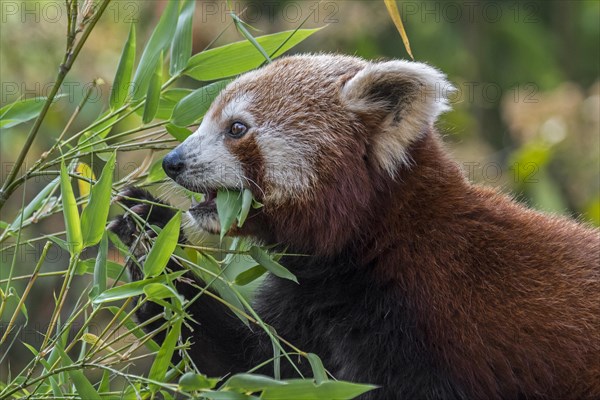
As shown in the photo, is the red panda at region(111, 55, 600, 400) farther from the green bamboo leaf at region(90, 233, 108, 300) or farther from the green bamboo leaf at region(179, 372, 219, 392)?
the green bamboo leaf at region(179, 372, 219, 392)

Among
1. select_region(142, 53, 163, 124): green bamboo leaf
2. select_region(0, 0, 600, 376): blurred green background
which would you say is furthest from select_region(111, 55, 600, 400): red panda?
select_region(0, 0, 600, 376): blurred green background

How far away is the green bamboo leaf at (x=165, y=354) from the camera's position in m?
2.63

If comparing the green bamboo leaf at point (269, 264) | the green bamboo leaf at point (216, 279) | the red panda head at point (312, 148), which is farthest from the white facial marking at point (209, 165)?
the green bamboo leaf at point (269, 264)

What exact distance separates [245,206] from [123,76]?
0.61 metres

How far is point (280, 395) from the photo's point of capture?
2338 mm

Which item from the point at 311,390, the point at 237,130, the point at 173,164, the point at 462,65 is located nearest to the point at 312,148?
the point at 237,130

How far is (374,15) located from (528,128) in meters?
1.69

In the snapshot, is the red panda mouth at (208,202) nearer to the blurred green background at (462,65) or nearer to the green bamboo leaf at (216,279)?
the green bamboo leaf at (216,279)

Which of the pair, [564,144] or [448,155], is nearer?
[448,155]

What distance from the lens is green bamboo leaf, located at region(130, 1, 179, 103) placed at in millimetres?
3141

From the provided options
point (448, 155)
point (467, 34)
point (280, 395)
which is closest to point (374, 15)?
point (467, 34)

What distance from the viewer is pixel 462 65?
998 centimetres

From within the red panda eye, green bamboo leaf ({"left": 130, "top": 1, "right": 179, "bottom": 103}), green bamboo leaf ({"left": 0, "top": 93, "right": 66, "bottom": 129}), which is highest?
green bamboo leaf ({"left": 130, "top": 1, "right": 179, "bottom": 103})

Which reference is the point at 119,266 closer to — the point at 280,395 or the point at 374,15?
the point at 280,395
